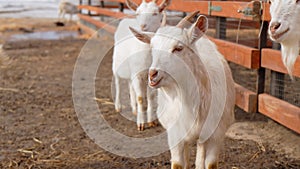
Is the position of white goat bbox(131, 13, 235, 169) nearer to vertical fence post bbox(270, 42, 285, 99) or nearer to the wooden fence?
the wooden fence

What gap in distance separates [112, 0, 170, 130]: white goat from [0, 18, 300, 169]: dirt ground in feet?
0.75

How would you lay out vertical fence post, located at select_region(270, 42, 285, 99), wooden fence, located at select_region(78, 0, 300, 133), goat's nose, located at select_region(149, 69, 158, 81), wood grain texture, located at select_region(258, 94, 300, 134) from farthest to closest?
vertical fence post, located at select_region(270, 42, 285, 99)
wooden fence, located at select_region(78, 0, 300, 133)
wood grain texture, located at select_region(258, 94, 300, 134)
goat's nose, located at select_region(149, 69, 158, 81)

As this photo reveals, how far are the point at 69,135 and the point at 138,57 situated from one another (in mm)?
1097

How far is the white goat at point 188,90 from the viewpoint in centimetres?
279

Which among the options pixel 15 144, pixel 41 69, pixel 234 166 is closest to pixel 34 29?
pixel 41 69

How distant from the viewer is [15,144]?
176 inches

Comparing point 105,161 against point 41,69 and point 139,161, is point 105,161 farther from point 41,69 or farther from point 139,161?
point 41,69

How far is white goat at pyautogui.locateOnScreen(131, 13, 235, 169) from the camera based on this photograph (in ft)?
9.14

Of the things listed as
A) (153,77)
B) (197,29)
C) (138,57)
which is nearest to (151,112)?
(138,57)

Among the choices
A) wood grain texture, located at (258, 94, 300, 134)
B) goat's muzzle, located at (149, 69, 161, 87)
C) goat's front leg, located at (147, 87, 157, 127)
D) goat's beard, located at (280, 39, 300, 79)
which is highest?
goat's beard, located at (280, 39, 300, 79)

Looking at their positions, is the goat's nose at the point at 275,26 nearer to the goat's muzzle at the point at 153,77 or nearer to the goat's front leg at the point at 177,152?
the goat's muzzle at the point at 153,77

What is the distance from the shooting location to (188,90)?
9.68 ft

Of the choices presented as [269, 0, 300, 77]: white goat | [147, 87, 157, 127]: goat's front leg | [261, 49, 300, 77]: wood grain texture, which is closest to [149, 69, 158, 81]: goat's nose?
[269, 0, 300, 77]: white goat

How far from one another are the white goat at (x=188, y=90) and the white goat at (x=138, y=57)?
135cm
